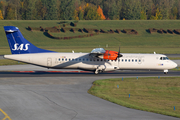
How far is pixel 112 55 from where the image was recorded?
112 feet

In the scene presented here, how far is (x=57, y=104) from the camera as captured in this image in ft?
63.6

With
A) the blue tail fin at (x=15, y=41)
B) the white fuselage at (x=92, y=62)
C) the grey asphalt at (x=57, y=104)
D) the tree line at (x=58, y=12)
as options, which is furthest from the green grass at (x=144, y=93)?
the tree line at (x=58, y=12)

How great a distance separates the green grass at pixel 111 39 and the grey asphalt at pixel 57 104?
186 ft

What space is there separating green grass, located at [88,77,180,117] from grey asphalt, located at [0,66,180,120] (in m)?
1.12

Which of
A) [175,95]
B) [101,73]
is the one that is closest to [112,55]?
[101,73]

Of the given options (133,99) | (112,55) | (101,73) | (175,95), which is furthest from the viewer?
(101,73)

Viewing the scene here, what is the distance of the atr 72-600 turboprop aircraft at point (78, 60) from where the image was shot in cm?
3544

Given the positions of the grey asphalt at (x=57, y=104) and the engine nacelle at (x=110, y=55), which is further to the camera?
the engine nacelle at (x=110, y=55)

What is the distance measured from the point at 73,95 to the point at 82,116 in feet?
21.9

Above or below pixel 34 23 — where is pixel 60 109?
below

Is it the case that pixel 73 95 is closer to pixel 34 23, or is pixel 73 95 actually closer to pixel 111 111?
pixel 111 111

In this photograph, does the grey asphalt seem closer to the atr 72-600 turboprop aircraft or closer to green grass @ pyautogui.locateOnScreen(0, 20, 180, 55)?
the atr 72-600 turboprop aircraft

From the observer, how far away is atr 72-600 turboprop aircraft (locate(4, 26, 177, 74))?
35438 mm

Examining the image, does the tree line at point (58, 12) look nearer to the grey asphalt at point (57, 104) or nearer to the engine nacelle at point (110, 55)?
the engine nacelle at point (110, 55)
